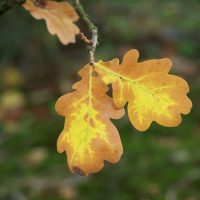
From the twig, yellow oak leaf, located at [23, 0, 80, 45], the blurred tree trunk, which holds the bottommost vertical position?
yellow oak leaf, located at [23, 0, 80, 45]

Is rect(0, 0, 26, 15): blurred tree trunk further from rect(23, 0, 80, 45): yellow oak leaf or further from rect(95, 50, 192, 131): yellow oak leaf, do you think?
rect(95, 50, 192, 131): yellow oak leaf

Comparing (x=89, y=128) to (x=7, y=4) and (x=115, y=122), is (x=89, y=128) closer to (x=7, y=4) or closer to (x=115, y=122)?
(x=7, y=4)

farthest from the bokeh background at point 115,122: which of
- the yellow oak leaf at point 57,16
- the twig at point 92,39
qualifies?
the twig at point 92,39

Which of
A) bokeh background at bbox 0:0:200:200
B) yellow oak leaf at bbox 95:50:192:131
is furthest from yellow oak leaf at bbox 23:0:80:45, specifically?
yellow oak leaf at bbox 95:50:192:131

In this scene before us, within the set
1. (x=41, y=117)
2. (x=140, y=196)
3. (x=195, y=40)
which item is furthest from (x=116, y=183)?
(x=195, y=40)

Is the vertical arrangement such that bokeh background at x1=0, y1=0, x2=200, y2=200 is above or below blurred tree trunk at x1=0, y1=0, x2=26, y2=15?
below

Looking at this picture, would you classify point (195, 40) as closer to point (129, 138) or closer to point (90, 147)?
point (129, 138)
